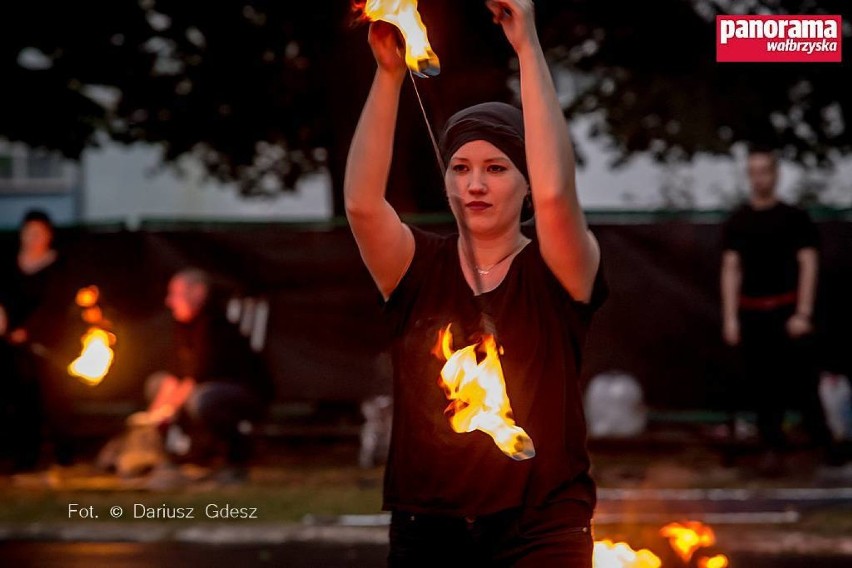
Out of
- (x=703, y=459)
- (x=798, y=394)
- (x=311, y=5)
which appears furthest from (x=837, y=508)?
(x=311, y=5)

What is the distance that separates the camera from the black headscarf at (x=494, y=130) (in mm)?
3547

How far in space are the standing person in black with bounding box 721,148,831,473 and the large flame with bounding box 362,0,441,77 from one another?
6.65 metres

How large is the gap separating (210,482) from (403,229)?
23.0 ft

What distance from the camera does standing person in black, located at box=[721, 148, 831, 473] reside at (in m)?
9.84

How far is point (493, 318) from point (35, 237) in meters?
8.08

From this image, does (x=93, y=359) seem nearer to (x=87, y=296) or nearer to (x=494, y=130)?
(x=87, y=296)

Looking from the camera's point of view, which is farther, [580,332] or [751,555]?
[751,555]

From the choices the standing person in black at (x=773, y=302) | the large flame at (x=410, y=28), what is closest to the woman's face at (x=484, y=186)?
the large flame at (x=410, y=28)

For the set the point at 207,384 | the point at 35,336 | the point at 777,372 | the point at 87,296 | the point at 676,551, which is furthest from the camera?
the point at 87,296

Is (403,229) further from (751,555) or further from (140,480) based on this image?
(140,480)

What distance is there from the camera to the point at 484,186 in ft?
11.6

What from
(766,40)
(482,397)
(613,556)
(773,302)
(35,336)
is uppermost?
(766,40)

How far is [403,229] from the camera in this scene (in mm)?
3604

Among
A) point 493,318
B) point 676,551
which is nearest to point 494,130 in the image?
point 493,318
